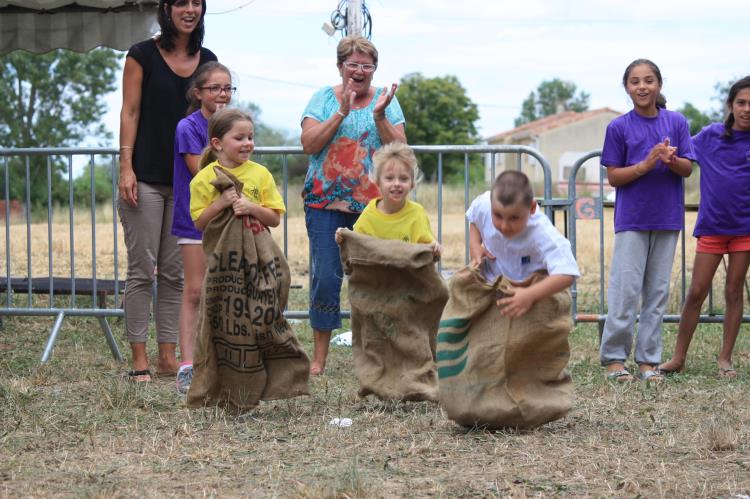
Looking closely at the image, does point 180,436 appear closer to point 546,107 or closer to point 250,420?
point 250,420

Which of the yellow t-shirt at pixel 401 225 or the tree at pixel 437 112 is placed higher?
the tree at pixel 437 112

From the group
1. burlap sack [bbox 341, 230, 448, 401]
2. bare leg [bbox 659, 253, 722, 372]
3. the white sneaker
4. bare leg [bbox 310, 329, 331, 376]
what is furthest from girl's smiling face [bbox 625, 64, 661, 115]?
the white sneaker

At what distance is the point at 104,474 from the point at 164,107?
2740 millimetres

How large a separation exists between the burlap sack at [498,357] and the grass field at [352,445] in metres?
0.11

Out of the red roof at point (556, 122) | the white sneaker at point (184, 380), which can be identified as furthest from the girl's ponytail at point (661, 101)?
the red roof at point (556, 122)

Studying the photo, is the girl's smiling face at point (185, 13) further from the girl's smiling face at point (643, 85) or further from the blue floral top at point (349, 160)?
the girl's smiling face at point (643, 85)

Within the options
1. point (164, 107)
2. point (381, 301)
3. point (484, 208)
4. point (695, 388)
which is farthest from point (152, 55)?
point (695, 388)

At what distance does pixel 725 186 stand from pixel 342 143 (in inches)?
90.6

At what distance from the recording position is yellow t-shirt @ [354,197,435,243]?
533cm

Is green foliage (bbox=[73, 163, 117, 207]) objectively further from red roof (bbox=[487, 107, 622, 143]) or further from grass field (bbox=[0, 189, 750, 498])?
grass field (bbox=[0, 189, 750, 498])

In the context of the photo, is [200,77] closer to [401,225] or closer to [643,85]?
[401,225]

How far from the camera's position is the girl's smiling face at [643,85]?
6.37 meters

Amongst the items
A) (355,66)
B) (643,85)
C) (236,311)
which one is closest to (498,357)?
(236,311)

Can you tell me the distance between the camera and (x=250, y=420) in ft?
16.9
